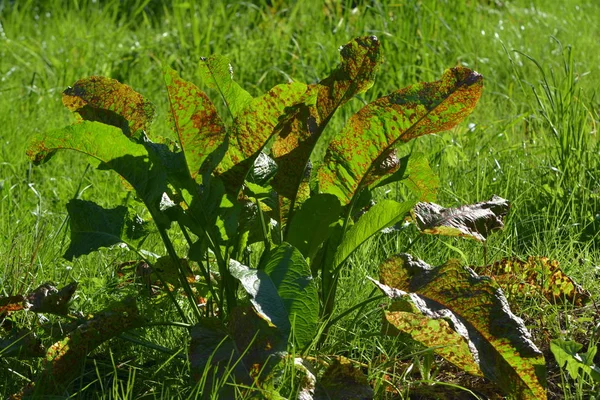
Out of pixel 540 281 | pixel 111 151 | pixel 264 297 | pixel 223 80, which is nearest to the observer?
pixel 264 297

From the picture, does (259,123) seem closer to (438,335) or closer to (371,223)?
(371,223)

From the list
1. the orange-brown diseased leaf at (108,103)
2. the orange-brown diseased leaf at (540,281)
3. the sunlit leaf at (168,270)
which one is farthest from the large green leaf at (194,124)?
the orange-brown diseased leaf at (540,281)

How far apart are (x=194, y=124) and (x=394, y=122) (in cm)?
41

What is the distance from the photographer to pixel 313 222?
1.86 metres

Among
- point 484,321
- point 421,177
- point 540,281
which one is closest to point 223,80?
point 421,177

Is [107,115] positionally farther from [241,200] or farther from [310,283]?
[310,283]

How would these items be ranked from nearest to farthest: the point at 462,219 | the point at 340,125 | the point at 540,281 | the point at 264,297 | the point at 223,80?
the point at 264,297 < the point at 223,80 < the point at 462,219 < the point at 540,281 < the point at 340,125

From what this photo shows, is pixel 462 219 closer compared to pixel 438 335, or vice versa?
pixel 438 335

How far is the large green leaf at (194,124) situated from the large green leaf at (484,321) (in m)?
0.45

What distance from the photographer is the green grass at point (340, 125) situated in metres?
2.00

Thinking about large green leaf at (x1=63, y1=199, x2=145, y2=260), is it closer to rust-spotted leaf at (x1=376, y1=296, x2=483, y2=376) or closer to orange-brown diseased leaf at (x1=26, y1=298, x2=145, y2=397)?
orange-brown diseased leaf at (x1=26, y1=298, x2=145, y2=397)

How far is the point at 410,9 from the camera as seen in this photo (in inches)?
179

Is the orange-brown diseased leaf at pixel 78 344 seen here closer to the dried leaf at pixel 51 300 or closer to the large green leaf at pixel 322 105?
the dried leaf at pixel 51 300

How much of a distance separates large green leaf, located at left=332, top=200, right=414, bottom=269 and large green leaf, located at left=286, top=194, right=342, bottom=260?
0.06m
